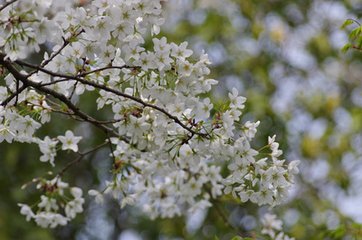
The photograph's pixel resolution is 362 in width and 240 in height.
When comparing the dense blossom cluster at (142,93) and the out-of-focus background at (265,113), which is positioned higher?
the out-of-focus background at (265,113)

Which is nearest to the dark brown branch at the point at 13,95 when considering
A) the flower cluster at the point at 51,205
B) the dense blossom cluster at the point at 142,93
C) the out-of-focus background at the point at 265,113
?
the dense blossom cluster at the point at 142,93

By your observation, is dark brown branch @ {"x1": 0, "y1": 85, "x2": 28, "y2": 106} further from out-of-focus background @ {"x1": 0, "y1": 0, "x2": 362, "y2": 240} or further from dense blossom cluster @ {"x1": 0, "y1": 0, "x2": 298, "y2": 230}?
out-of-focus background @ {"x1": 0, "y1": 0, "x2": 362, "y2": 240}

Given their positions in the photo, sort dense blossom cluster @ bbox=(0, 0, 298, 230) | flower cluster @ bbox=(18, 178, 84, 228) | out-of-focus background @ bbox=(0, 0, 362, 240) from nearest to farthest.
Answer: dense blossom cluster @ bbox=(0, 0, 298, 230), flower cluster @ bbox=(18, 178, 84, 228), out-of-focus background @ bbox=(0, 0, 362, 240)

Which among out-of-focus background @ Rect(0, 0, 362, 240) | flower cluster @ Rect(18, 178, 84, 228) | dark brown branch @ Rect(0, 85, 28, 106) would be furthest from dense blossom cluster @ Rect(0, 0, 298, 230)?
out-of-focus background @ Rect(0, 0, 362, 240)

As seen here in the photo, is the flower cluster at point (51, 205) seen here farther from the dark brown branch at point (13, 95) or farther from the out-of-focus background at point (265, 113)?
the out-of-focus background at point (265, 113)

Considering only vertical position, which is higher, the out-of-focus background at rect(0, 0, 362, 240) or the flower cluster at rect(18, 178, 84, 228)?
the out-of-focus background at rect(0, 0, 362, 240)

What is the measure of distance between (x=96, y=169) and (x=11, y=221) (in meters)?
1.01

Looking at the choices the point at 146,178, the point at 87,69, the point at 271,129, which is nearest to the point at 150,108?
the point at 87,69

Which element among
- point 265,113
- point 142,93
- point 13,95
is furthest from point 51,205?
point 265,113

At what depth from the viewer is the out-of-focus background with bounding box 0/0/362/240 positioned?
16.3ft

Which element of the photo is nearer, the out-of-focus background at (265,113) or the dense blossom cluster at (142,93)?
the dense blossom cluster at (142,93)

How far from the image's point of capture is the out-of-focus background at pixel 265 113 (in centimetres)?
497

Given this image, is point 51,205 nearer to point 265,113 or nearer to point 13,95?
point 13,95

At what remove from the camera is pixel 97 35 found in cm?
187
